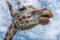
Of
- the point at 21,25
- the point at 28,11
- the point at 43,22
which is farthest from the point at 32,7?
the point at 43,22

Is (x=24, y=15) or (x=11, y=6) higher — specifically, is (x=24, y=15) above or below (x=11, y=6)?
below

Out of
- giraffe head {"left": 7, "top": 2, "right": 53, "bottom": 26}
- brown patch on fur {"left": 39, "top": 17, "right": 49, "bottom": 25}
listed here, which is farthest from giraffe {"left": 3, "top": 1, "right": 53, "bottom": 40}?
brown patch on fur {"left": 39, "top": 17, "right": 49, "bottom": 25}

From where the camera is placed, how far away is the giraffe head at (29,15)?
Answer: 194 inches

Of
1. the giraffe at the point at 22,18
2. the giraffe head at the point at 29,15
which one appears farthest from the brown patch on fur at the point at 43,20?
the giraffe at the point at 22,18

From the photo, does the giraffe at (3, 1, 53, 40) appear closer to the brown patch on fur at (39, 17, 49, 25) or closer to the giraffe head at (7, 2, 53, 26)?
the giraffe head at (7, 2, 53, 26)

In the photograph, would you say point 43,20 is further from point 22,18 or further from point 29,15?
point 22,18

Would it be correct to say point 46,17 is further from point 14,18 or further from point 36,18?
point 14,18

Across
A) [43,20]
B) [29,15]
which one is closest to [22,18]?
[29,15]

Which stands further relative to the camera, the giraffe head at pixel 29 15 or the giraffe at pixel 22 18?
the giraffe at pixel 22 18

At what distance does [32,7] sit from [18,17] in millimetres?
462

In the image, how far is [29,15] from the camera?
562 cm

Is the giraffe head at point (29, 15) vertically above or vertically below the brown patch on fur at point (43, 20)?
above

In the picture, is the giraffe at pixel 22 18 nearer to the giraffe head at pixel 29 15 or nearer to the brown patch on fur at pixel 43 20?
the giraffe head at pixel 29 15

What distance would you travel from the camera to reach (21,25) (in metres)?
5.73
